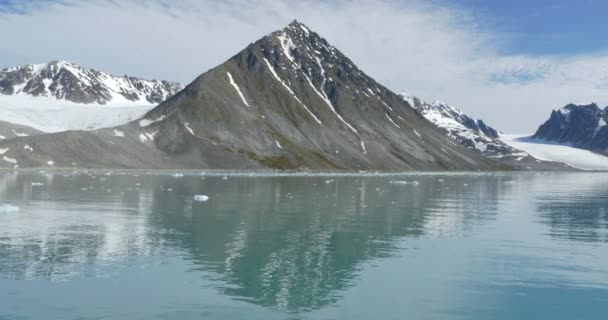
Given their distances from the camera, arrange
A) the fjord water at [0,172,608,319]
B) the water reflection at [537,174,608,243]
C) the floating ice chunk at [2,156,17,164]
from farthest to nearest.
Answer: the floating ice chunk at [2,156,17,164] → the water reflection at [537,174,608,243] → the fjord water at [0,172,608,319]

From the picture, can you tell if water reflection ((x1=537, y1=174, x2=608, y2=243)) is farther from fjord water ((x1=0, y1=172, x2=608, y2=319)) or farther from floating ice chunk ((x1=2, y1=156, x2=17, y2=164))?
floating ice chunk ((x1=2, y1=156, x2=17, y2=164))

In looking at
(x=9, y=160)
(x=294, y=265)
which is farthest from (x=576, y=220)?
(x=9, y=160)

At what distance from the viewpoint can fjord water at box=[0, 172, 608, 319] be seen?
22719 mm

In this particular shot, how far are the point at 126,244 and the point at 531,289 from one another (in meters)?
21.6

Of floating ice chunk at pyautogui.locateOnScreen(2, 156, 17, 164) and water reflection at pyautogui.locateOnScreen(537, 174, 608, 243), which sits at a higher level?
floating ice chunk at pyautogui.locateOnScreen(2, 156, 17, 164)

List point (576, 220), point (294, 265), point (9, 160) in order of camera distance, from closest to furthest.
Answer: point (294, 265)
point (576, 220)
point (9, 160)

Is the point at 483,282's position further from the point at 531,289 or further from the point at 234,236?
the point at 234,236

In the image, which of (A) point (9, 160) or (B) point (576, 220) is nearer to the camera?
(B) point (576, 220)

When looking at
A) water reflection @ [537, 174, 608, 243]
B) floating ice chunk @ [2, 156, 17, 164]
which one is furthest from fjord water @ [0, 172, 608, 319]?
floating ice chunk @ [2, 156, 17, 164]

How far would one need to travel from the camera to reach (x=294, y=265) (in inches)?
1190

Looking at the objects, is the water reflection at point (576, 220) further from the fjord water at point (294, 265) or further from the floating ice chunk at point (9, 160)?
the floating ice chunk at point (9, 160)

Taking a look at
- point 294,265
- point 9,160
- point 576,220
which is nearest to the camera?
point 294,265

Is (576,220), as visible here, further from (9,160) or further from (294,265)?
(9,160)

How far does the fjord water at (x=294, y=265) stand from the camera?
894 inches
